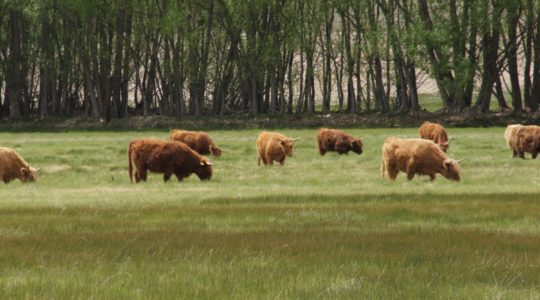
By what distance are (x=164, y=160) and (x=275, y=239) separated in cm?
1410

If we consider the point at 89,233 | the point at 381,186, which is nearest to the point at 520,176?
the point at 381,186

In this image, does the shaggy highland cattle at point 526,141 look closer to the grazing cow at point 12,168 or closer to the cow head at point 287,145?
the cow head at point 287,145

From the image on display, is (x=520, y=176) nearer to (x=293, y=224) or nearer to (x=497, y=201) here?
(x=497, y=201)

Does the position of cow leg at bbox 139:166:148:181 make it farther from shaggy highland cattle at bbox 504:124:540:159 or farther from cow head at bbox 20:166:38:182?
shaggy highland cattle at bbox 504:124:540:159

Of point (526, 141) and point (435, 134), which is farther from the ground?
point (435, 134)

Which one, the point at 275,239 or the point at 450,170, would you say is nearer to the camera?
the point at 275,239

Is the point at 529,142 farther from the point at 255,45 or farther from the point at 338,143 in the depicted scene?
the point at 255,45

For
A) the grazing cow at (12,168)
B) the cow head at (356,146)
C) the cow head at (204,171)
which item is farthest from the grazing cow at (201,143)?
the grazing cow at (12,168)

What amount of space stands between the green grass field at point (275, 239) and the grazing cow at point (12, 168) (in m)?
0.83

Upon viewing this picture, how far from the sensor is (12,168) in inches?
1030

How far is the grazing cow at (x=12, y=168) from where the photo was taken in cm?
2602

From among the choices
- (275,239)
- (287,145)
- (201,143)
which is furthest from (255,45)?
(275,239)

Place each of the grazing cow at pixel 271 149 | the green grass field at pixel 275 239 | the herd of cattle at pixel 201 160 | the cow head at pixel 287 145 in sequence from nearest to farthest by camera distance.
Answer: the green grass field at pixel 275 239, the herd of cattle at pixel 201 160, the grazing cow at pixel 271 149, the cow head at pixel 287 145

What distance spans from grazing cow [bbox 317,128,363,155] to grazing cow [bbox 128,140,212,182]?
1206 cm
